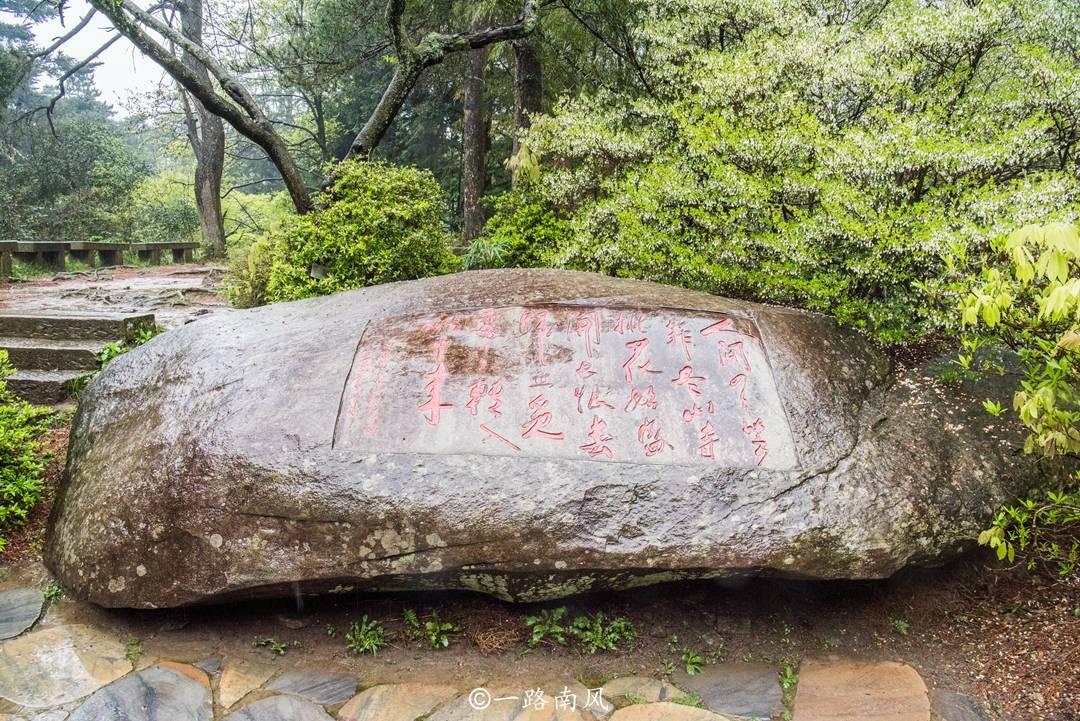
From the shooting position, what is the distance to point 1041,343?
9.19ft

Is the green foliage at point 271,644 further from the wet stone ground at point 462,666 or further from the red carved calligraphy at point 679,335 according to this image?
the red carved calligraphy at point 679,335

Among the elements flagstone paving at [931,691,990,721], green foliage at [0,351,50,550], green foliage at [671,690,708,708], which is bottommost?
flagstone paving at [931,691,990,721]

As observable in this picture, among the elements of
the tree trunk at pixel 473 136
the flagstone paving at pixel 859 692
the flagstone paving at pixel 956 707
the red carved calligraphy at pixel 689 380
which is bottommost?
the flagstone paving at pixel 956 707

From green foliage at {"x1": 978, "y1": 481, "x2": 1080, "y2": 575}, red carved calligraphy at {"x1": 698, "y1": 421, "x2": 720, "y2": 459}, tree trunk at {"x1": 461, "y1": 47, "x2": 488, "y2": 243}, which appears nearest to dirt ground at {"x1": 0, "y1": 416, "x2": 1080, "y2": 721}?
green foliage at {"x1": 978, "y1": 481, "x2": 1080, "y2": 575}

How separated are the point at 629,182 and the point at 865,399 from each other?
10.3 feet

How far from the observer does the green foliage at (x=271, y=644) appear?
3.26 metres

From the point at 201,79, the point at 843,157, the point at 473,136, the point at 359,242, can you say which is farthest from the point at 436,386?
the point at 473,136

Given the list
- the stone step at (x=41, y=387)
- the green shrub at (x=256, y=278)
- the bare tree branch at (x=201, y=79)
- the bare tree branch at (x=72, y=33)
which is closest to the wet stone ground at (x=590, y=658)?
the stone step at (x=41, y=387)

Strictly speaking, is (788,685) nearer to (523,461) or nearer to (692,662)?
(692,662)

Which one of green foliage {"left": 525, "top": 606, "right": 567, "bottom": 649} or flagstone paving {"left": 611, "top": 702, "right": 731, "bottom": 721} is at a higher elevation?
green foliage {"left": 525, "top": 606, "right": 567, "bottom": 649}

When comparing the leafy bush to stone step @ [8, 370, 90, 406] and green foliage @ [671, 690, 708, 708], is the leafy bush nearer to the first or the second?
green foliage @ [671, 690, 708, 708]

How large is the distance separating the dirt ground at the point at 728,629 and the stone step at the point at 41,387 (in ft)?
6.88

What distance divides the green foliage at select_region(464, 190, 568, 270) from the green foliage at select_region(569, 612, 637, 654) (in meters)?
4.68

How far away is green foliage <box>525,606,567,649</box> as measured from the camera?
3355mm
